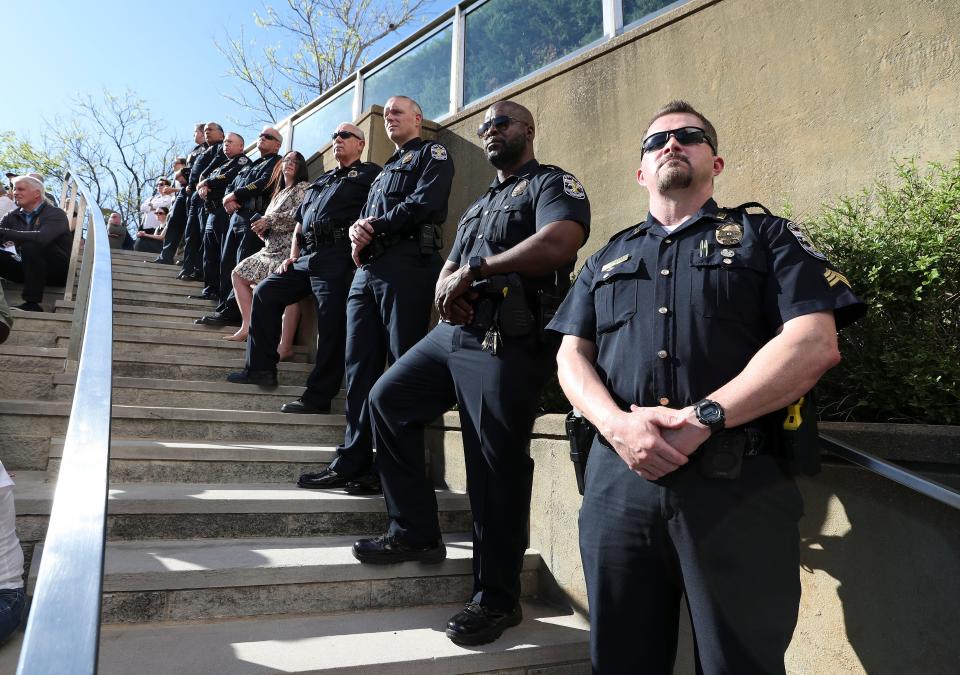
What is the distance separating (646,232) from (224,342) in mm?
3925

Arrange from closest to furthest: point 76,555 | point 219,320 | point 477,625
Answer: point 76,555 → point 477,625 → point 219,320

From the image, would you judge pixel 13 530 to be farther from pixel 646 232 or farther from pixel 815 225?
pixel 815 225

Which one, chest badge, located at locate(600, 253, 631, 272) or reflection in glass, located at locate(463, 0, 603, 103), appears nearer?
chest badge, located at locate(600, 253, 631, 272)

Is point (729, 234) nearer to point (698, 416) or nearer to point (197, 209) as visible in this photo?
point (698, 416)

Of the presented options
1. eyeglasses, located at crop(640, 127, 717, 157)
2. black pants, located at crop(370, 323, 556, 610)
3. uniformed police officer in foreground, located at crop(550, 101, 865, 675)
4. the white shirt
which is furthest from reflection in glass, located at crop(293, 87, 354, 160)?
uniformed police officer in foreground, located at crop(550, 101, 865, 675)

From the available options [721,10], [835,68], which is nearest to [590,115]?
[721,10]

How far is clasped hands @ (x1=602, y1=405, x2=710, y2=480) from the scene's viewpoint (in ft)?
4.97

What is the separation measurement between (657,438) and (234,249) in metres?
5.39

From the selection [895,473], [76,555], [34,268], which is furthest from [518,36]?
[76,555]

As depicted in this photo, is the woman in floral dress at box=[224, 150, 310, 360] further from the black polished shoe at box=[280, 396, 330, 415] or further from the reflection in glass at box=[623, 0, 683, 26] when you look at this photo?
the reflection in glass at box=[623, 0, 683, 26]

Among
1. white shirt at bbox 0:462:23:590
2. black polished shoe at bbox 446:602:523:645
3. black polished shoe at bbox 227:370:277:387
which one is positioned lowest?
black polished shoe at bbox 446:602:523:645

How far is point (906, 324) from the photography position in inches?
82.8

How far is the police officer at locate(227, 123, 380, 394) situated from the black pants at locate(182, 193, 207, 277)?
3.62m

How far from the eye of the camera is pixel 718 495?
152 centimetres
